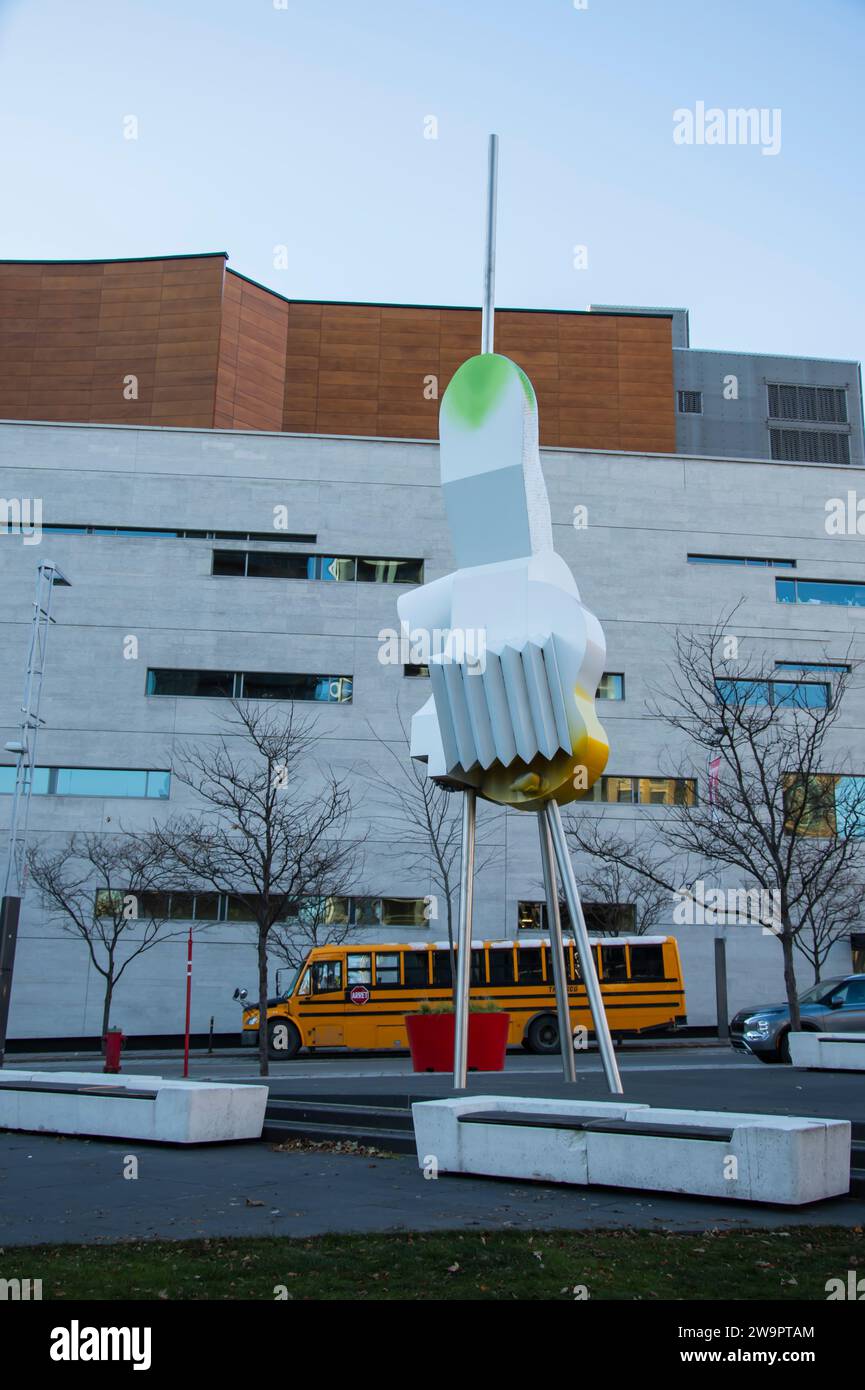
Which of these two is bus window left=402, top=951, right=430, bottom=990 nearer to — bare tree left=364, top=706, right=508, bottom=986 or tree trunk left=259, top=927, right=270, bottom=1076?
tree trunk left=259, top=927, right=270, bottom=1076

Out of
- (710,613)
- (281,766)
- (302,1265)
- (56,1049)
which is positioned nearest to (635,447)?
(710,613)

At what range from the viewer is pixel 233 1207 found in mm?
7492

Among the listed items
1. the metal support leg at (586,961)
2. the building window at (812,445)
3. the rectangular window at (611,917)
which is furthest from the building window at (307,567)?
the metal support leg at (586,961)

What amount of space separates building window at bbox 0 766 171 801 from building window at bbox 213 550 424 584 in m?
6.92

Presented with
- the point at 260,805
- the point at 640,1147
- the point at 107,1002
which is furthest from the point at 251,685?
the point at 640,1147

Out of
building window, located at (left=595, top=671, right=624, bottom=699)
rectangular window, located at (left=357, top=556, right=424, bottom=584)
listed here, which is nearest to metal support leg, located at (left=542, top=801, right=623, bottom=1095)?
building window, located at (left=595, top=671, right=624, bottom=699)

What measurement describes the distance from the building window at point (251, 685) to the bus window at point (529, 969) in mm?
11890

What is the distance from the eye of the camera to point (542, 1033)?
91.0ft

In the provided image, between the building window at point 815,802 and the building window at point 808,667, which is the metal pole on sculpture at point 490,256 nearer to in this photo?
the building window at point 815,802

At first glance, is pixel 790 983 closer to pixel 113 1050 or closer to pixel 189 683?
pixel 113 1050

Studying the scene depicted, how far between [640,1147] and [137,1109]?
17.4 feet

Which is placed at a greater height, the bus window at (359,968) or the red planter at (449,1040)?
the bus window at (359,968)

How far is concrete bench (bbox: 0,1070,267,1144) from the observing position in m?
10.6

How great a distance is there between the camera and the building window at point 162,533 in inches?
1469
